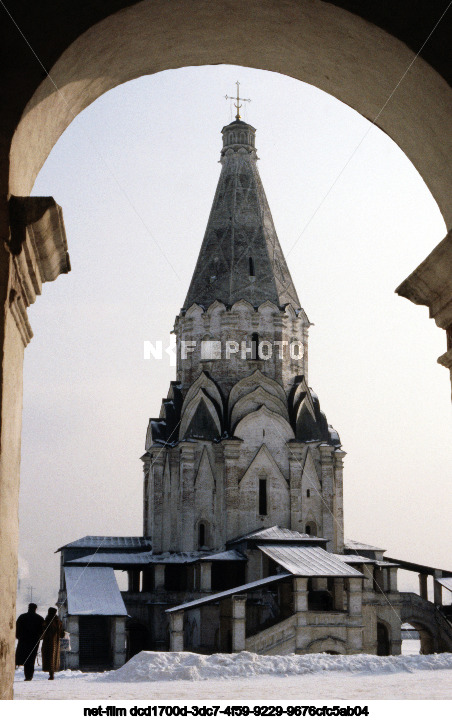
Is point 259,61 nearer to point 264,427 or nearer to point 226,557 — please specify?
point 226,557

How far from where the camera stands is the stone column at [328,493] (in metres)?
34.4

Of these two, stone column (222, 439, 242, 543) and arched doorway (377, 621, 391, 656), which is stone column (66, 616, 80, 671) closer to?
stone column (222, 439, 242, 543)

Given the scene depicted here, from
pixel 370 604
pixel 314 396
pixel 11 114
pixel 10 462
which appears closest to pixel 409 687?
pixel 10 462

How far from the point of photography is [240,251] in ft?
122

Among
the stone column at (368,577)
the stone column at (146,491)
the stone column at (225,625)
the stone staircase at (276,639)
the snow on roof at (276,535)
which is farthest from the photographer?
the stone column at (146,491)

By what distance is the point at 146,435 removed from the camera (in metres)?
38.1

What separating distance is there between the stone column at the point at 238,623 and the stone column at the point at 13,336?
71.0 ft

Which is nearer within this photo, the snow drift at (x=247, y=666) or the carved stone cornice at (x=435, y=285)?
the carved stone cornice at (x=435, y=285)

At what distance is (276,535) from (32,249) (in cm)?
2828

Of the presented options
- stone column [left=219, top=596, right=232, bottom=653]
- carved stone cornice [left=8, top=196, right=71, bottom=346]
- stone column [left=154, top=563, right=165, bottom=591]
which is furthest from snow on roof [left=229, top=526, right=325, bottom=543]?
carved stone cornice [left=8, top=196, right=71, bottom=346]

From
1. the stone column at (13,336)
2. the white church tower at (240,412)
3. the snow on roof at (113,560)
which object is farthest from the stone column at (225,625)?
the stone column at (13,336)

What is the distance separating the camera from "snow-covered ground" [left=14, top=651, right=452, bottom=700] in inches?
392

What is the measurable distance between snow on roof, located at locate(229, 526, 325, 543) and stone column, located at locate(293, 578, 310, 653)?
4.71 meters

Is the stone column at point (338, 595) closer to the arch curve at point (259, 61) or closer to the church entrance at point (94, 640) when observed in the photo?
the church entrance at point (94, 640)
